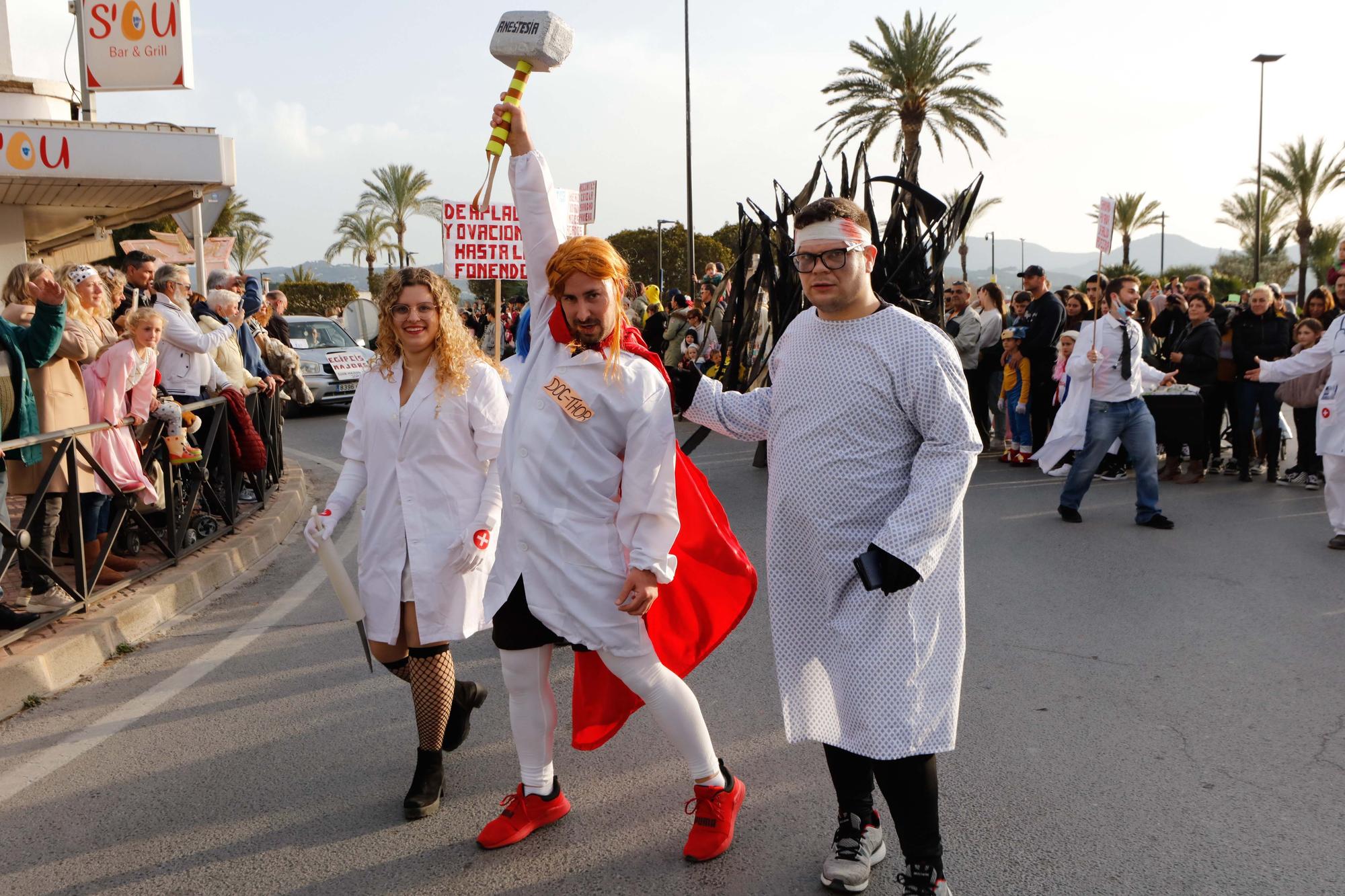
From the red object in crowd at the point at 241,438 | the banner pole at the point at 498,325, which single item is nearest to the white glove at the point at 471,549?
the banner pole at the point at 498,325

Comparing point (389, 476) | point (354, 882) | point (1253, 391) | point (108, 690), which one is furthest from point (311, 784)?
point (1253, 391)

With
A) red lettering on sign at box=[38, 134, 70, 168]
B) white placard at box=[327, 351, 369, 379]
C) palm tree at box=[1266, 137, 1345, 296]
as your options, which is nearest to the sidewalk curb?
red lettering on sign at box=[38, 134, 70, 168]

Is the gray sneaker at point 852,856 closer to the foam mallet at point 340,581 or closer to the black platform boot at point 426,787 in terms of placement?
the black platform boot at point 426,787

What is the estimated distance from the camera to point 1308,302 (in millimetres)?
10852

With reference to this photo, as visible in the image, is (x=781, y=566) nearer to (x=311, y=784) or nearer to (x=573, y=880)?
(x=573, y=880)

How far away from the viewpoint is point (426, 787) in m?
3.69

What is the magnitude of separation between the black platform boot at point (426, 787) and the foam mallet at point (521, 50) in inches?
69.3

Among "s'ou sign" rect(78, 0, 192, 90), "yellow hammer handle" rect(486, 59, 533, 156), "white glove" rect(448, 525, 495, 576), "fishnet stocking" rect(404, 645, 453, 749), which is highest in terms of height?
"s'ou sign" rect(78, 0, 192, 90)

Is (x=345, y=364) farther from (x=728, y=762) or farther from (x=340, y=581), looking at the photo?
(x=728, y=762)

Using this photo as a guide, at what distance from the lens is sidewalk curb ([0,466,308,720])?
4840 mm

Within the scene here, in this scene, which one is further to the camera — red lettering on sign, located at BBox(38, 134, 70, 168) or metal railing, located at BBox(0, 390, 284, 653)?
red lettering on sign, located at BBox(38, 134, 70, 168)

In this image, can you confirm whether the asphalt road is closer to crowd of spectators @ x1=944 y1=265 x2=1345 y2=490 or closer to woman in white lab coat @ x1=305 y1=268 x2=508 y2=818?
woman in white lab coat @ x1=305 y1=268 x2=508 y2=818

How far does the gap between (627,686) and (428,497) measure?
87 centimetres

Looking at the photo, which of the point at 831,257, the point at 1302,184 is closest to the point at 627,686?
the point at 831,257
